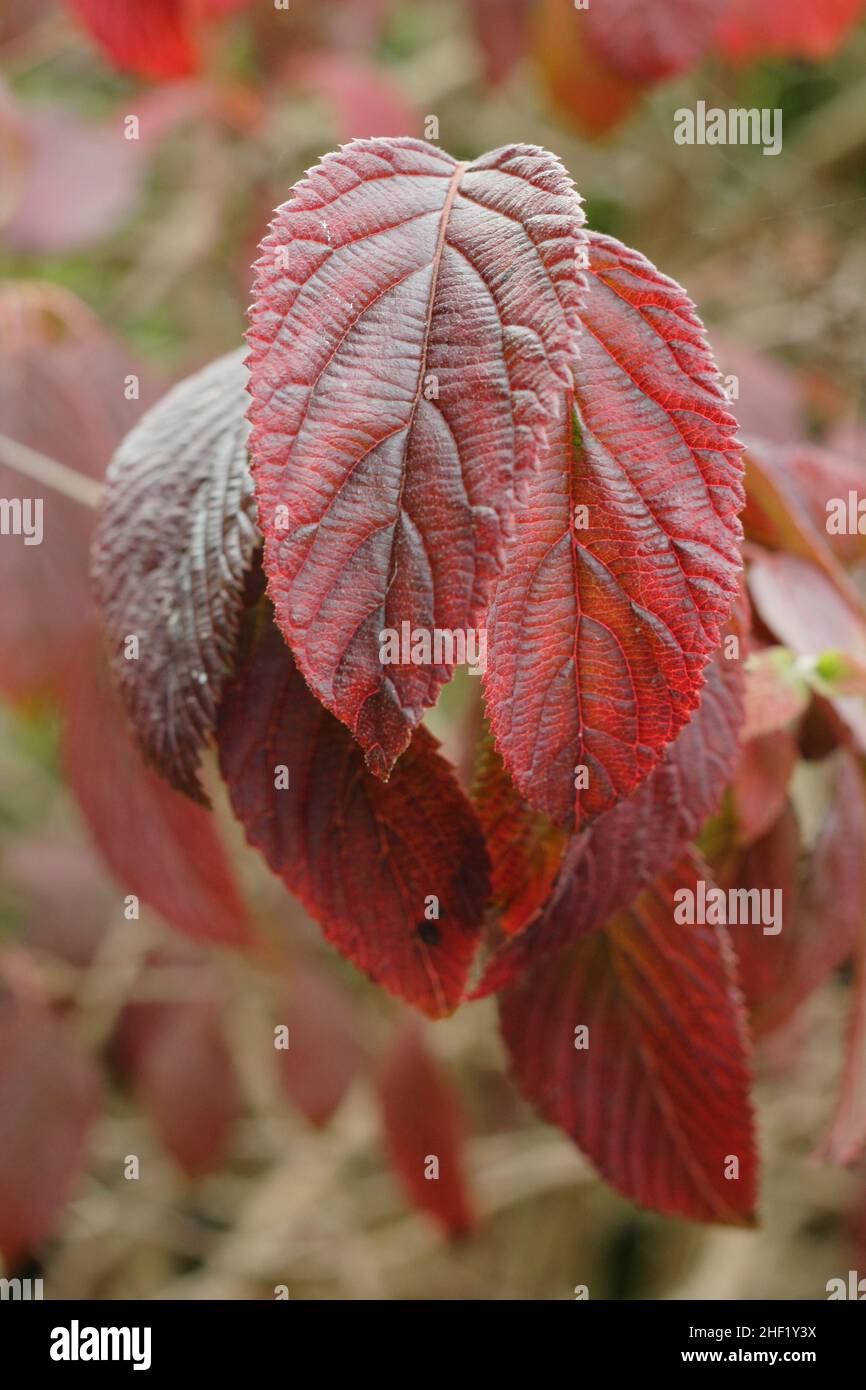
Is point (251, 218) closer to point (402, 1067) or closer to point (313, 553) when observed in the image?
point (402, 1067)

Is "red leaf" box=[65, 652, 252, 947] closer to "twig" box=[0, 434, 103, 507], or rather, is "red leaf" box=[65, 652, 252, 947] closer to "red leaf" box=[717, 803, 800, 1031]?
"twig" box=[0, 434, 103, 507]

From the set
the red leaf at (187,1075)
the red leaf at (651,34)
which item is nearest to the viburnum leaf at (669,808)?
the red leaf at (651,34)

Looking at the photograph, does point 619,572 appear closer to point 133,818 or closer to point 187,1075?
point 133,818

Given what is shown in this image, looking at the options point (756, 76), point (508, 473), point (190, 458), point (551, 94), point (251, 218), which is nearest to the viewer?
point (508, 473)

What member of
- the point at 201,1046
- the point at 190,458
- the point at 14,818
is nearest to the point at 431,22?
the point at 14,818

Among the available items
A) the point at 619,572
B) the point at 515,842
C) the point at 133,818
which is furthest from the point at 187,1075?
the point at 619,572

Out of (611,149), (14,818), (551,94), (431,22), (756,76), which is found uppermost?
(431,22)
